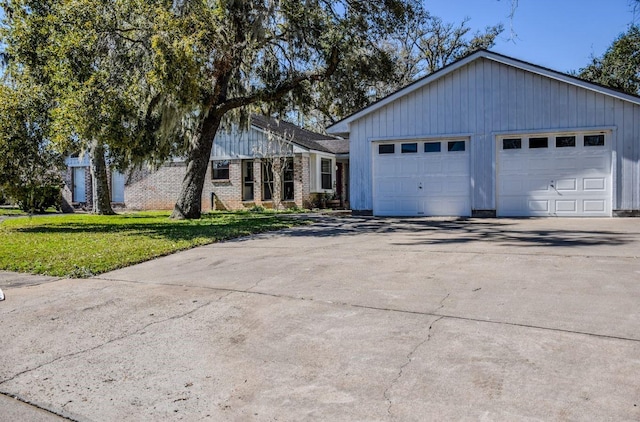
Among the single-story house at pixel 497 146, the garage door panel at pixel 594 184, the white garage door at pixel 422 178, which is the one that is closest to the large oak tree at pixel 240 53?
the single-story house at pixel 497 146

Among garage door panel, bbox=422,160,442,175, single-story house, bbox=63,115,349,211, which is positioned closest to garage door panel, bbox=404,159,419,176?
garage door panel, bbox=422,160,442,175

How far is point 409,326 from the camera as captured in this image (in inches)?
165

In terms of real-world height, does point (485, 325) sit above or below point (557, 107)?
below

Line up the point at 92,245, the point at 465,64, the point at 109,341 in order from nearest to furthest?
the point at 109,341 < the point at 92,245 < the point at 465,64

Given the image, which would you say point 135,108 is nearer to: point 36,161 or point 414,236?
point 36,161

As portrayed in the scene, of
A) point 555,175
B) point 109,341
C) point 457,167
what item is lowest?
point 109,341

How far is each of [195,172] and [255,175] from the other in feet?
24.4

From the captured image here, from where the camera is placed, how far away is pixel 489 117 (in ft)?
49.2

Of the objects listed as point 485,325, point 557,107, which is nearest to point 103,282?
point 485,325

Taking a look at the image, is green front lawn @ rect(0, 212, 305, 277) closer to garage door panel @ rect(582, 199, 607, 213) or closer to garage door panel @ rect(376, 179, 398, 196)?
garage door panel @ rect(376, 179, 398, 196)

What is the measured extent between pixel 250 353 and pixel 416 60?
3301cm

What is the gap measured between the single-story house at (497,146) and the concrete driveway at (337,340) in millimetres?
7903

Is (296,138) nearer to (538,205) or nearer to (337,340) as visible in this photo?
(538,205)

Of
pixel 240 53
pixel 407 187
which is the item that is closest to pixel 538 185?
pixel 407 187
